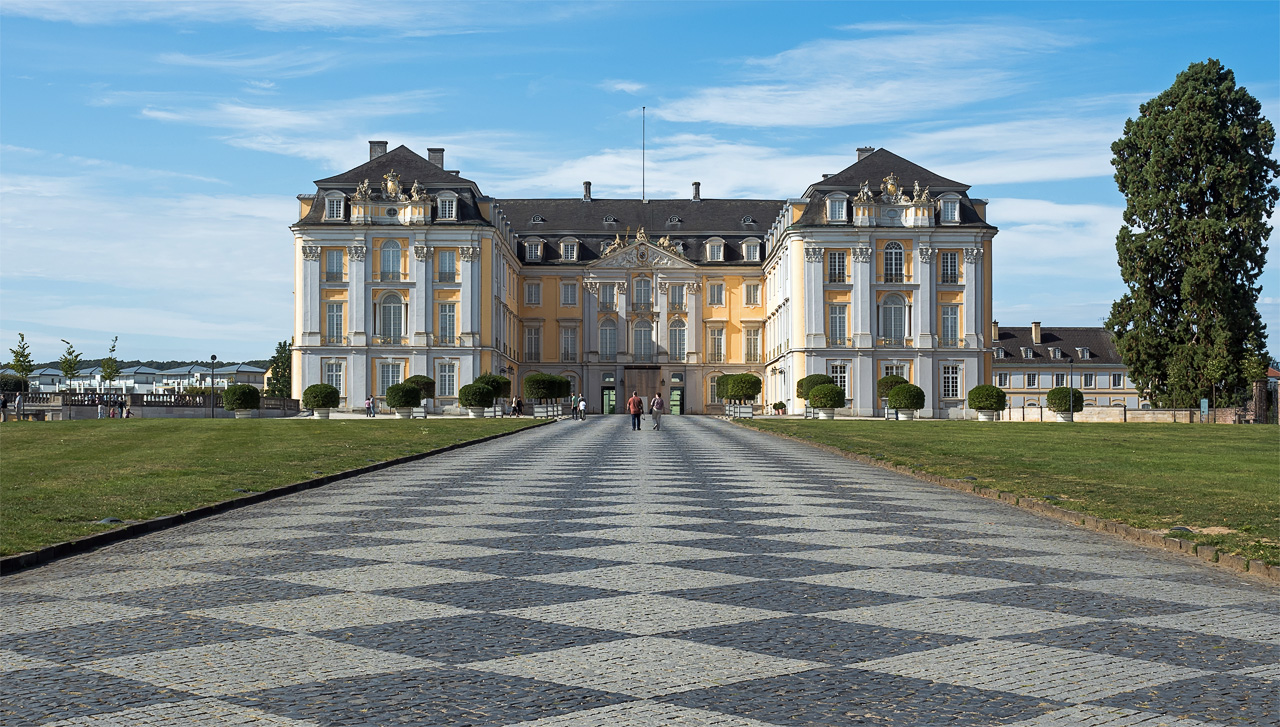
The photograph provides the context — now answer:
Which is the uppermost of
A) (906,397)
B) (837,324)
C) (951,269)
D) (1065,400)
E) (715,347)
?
(951,269)

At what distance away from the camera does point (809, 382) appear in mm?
68438

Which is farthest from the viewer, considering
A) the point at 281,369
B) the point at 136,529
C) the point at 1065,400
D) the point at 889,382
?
the point at 281,369

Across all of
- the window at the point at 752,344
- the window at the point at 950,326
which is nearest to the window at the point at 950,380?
the window at the point at 950,326

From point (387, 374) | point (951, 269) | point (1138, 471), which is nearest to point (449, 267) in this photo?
point (387, 374)

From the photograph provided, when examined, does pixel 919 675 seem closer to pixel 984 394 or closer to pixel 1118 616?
pixel 1118 616

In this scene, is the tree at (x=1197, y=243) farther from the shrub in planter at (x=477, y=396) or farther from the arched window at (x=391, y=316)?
the arched window at (x=391, y=316)

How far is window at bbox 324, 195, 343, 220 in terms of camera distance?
7575 cm

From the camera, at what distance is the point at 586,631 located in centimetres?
691

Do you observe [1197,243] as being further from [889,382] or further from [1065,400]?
[889,382]

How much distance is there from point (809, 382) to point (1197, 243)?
2218 cm

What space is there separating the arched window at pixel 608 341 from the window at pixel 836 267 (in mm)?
19802

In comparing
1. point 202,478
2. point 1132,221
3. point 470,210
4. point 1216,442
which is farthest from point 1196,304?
point 202,478

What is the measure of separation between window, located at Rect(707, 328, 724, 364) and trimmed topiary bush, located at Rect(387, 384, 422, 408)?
32.4 metres

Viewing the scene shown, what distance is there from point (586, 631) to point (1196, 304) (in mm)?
53579
